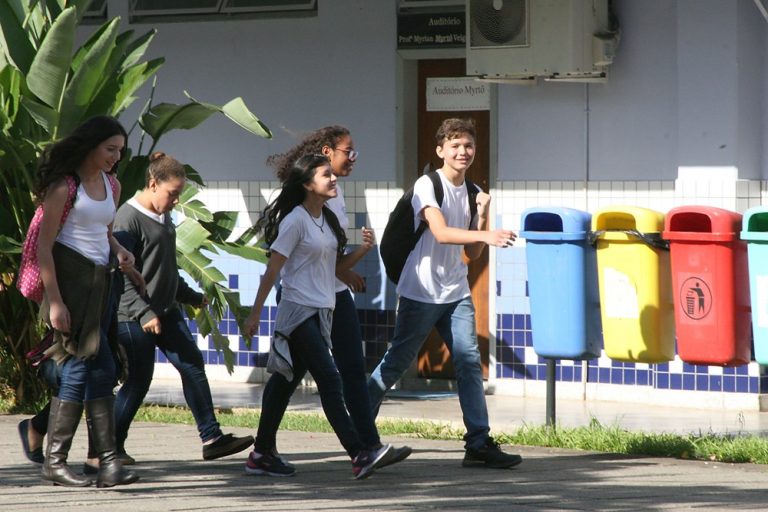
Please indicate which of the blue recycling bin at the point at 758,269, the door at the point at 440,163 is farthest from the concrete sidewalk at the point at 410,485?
the door at the point at 440,163

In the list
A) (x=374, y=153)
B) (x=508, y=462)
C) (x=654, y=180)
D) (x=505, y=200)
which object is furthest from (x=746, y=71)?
(x=508, y=462)

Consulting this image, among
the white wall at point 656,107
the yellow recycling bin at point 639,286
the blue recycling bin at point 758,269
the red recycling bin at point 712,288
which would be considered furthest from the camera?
the white wall at point 656,107

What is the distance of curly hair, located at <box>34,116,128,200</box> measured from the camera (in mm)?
7688

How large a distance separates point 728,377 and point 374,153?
11.4 feet

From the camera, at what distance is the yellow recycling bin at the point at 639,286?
9.55 metres

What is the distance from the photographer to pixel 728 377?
11.5 meters

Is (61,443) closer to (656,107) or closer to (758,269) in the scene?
(758,269)

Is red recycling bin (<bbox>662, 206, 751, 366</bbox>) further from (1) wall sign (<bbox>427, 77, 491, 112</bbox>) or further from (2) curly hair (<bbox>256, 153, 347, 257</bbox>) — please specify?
(1) wall sign (<bbox>427, 77, 491, 112</bbox>)

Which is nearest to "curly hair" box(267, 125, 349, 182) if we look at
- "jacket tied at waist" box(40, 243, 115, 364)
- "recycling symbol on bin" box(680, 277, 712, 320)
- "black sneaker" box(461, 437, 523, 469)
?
"jacket tied at waist" box(40, 243, 115, 364)

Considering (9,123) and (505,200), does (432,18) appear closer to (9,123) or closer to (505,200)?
(505,200)

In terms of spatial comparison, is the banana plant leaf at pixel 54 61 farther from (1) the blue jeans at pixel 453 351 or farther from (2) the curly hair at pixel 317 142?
(1) the blue jeans at pixel 453 351

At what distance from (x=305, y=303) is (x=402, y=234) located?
86 centimetres

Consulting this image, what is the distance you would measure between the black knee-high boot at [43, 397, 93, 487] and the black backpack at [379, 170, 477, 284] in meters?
1.93

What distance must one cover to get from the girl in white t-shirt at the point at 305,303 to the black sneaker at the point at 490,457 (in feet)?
2.13
